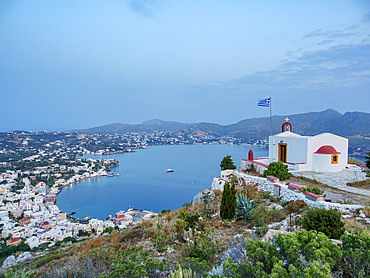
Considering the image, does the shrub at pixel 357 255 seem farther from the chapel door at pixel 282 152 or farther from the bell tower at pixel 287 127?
the bell tower at pixel 287 127

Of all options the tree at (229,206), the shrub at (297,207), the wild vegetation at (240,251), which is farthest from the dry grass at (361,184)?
the tree at (229,206)

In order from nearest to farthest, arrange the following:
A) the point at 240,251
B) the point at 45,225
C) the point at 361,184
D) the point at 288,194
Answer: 1. the point at 240,251
2. the point at 288,194
3. the point at 361,184
4. the point at 45,225

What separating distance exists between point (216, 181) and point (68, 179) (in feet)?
158

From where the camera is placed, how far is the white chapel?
9.71 m

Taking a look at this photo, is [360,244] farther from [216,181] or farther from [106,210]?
[106,210]

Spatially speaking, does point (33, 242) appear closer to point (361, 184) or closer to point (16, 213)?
point (16, 213)

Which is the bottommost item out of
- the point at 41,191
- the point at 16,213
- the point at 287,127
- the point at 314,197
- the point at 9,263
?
the point at 41,191

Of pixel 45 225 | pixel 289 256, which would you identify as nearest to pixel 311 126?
pixel 45 225

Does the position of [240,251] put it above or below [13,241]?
above

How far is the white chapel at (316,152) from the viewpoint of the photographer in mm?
9711

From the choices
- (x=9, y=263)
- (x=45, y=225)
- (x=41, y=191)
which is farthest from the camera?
(x=41, y=191)

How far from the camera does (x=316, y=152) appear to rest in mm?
10062

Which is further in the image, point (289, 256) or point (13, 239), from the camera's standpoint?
point (13, 239)

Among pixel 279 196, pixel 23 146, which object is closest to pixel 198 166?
pixel 279 196
